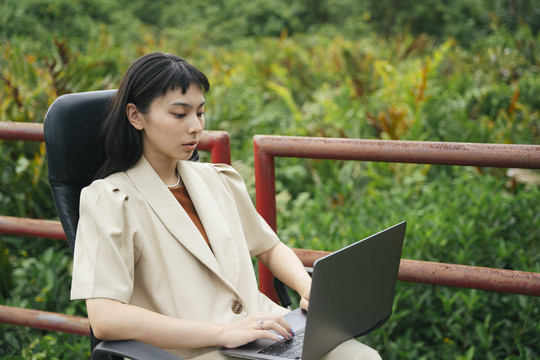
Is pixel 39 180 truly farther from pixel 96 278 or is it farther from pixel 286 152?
pixel 96 278

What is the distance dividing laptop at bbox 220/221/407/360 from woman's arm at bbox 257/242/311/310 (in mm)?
171

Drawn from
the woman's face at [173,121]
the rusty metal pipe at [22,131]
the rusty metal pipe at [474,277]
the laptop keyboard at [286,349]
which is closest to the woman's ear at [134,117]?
the woman's face at [173,121]

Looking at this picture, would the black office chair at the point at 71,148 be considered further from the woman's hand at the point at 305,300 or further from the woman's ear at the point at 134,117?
the woman's hand at the point at 305,300

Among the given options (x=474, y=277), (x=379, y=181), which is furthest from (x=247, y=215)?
(x=379, y=181)

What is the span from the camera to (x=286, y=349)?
1.72 meters

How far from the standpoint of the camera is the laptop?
4.92 ft

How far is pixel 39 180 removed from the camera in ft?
13.4

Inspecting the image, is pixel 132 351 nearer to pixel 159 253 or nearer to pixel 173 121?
pixel 159 253

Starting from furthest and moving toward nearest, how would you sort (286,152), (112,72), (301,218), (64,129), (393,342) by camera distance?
1. (112,72)
2. (301,218)
3. (393,342)
4. (286,152)
5. (64,129)

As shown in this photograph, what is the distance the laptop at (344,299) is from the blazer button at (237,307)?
0.45ft

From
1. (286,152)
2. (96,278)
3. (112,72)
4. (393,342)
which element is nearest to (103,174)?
(96,278)

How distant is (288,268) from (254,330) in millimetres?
430

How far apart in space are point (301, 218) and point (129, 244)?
2435 mm

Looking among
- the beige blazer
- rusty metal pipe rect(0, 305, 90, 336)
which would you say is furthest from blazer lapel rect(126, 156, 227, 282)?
rusty metal pipe rect(0, 305, 90, 336)
